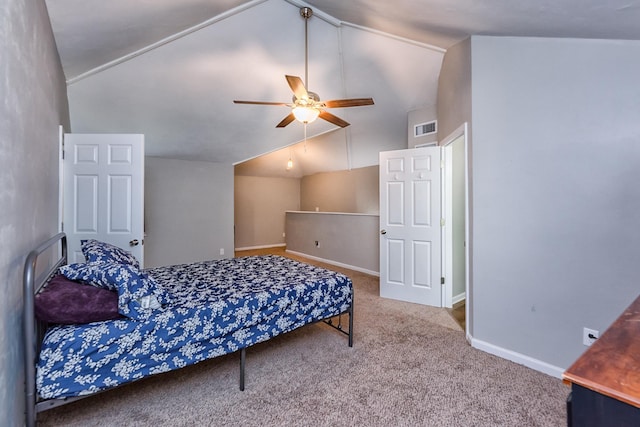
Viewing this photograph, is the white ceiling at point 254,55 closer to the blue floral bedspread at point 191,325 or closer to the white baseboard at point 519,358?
the blue floral bedspread at point 191,325

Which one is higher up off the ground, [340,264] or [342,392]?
[340,264]

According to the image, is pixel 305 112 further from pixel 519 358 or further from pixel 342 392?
pixel 519 358

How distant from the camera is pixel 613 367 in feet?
2.67

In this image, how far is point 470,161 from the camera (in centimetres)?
274

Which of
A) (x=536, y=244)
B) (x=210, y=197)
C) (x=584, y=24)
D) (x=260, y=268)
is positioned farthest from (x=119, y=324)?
(x=210, y=197)

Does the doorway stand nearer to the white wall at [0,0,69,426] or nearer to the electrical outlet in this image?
the electrical outlet

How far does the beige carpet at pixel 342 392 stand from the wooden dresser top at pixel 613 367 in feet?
3.79

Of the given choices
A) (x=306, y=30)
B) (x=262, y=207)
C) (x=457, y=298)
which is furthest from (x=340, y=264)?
(x=306, y=30)

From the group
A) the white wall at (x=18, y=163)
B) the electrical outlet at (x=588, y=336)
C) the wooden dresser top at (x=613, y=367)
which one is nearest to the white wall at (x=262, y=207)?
the white wall at (x=18, y=163)

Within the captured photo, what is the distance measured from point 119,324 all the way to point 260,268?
4.62ft

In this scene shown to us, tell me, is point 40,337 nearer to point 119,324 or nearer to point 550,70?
point 119,324

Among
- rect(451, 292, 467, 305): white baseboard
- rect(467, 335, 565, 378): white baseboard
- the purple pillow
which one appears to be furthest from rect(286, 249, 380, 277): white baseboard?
the purple pillow

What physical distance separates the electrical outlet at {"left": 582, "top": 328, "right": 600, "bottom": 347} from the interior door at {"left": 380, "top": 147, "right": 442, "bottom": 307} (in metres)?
1.67

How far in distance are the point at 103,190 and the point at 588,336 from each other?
179 inches
